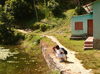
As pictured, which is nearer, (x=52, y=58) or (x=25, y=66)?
(x=52, y=58)

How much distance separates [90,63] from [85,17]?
1908cm

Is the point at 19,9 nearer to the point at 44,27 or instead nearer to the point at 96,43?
the point at 44,27

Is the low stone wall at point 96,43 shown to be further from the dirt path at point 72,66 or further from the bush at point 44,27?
the bush at point 44,27

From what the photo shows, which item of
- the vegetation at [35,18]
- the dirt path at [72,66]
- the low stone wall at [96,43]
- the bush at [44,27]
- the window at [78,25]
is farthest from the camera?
the bush at [44,27]

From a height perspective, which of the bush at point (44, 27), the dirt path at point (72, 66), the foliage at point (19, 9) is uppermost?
the foliage at point (19, 9)

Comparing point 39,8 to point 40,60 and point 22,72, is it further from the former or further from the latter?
point 22,72

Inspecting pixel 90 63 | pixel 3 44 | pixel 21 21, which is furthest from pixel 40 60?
pixel 21 21

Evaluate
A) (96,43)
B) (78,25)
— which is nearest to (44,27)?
(78,25)

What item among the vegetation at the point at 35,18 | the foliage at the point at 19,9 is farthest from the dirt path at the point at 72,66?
the foliage at the point at 19,9

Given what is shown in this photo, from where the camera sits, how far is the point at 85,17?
3862 cm

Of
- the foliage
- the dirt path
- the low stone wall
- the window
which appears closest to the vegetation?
the foliage

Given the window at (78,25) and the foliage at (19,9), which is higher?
the foliage at (19,9)

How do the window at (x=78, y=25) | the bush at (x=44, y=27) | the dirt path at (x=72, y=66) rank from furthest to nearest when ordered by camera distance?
the bush at (x=44, y=27), the window at (x=78, y=25), the dirt path at (x=72, y=66)

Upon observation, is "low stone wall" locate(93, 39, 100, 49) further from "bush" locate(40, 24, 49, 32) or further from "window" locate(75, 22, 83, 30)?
"bush" locate(40, 24, 49, 32)
